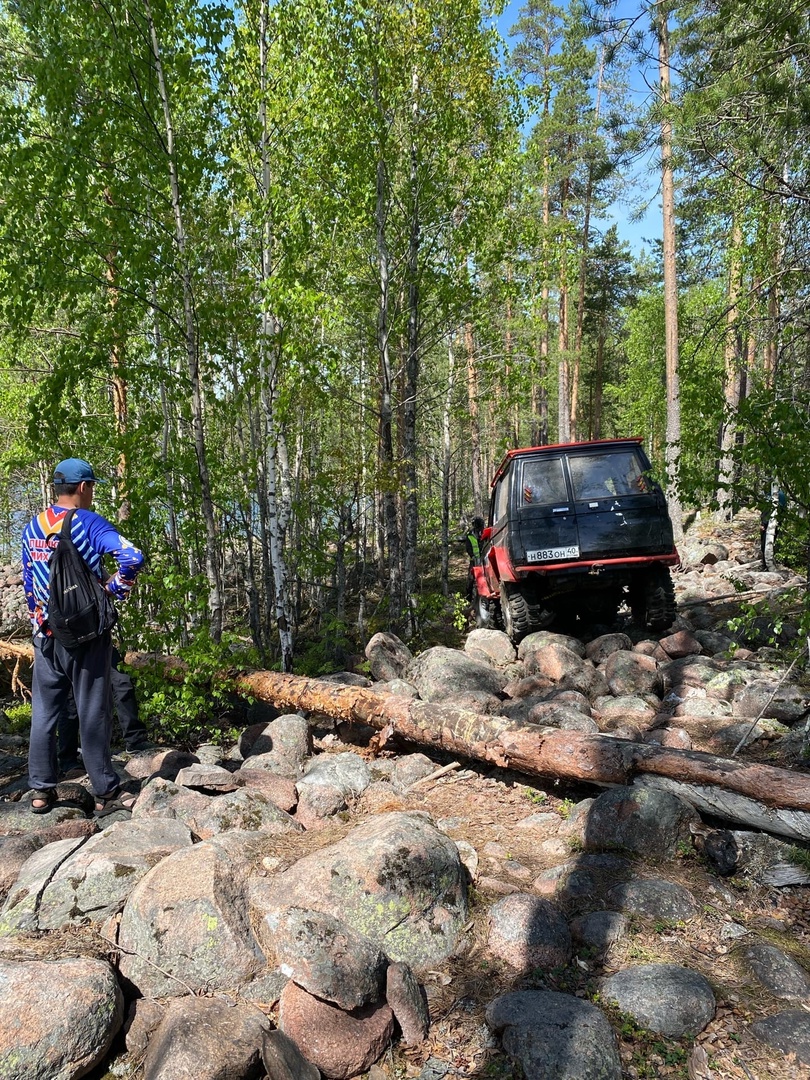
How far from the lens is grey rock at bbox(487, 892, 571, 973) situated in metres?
2.94

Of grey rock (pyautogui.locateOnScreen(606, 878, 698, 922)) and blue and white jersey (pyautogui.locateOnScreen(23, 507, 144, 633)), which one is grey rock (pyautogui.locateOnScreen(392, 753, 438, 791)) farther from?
blue and white jersey (pyautogui.locateOnScreen(23, 507, 144, 633))

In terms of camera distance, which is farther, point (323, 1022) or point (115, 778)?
point (115, 778)

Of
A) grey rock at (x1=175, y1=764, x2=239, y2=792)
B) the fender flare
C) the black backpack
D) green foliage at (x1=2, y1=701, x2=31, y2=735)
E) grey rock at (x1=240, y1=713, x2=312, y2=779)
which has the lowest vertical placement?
green foliage at (x1=2, y1=701, x2=31, y2=735)

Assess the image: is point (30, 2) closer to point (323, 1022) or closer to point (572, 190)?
point (323, 1022)

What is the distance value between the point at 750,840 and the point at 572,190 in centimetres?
2634

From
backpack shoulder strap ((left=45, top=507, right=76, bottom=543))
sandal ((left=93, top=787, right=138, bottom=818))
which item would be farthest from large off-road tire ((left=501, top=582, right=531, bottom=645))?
backpack shoulder strap ((left=45, top=507, right=76, bottom=543))

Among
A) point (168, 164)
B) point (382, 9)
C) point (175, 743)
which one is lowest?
point (175, 743)

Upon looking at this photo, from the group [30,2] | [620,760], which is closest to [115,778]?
[620,760]

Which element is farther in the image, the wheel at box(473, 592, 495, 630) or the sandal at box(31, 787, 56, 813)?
the wheel at box(473, 592, 495, 630)

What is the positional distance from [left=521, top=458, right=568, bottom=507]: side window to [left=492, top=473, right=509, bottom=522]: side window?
37cm

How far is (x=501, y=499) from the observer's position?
31.5 feet

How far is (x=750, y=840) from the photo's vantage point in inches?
142

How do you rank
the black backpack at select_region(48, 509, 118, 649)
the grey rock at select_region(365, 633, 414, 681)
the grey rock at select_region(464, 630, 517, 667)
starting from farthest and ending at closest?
the grey rock at select_region(464, 630, 517, 667) → the grey rock at select_region(365, 633, 414, 681) → the black backpack at select_region(48, 509, 118, 649)

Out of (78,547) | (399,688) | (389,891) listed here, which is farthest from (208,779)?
(399,688)
